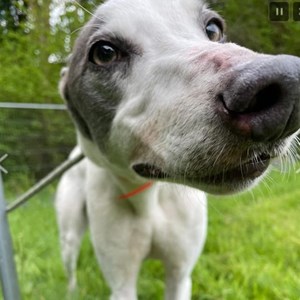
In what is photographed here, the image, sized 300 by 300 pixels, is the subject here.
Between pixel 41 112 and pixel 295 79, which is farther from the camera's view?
pixel 41 112

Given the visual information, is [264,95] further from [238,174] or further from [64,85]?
[64,85]

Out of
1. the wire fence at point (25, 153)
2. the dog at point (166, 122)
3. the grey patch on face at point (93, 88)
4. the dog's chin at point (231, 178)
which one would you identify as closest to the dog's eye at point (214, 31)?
the dog at point (166, 122)

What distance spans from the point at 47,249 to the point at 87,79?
1.59m

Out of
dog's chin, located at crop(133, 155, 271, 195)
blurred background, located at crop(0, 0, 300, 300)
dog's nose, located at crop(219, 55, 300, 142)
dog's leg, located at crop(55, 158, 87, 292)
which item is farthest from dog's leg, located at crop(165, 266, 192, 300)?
dog's nose, located at crop(219, 55, 300, 142)

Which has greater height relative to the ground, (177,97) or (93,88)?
(177,97)

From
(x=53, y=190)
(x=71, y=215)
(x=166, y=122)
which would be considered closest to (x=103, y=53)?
(x=166, y=122)

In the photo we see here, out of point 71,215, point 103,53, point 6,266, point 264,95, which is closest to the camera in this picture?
point 264,95

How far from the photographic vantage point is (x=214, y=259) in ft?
10.3

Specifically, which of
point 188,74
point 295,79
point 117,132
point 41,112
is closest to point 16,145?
point 41,112

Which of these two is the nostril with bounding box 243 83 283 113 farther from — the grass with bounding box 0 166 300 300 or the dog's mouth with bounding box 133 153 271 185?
the grass with bounding box 0 166 300 300

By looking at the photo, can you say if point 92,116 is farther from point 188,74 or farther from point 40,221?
point 40,221

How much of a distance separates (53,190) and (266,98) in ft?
8.22

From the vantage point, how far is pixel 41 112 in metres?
2.36

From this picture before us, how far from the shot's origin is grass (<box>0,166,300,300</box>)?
2432mm
